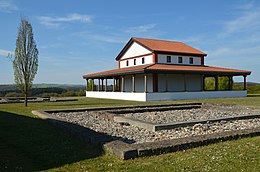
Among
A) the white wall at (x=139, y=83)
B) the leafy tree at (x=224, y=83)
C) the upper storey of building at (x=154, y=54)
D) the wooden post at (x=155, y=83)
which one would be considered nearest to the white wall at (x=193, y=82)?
the upper storey of building at (x=154, y=54)

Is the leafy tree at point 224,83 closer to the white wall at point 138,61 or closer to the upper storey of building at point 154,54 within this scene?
the upper storey of building at point 154,54

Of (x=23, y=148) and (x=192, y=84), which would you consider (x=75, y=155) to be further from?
(x=192, y=84)

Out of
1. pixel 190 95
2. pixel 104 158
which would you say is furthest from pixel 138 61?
pixel 104 158

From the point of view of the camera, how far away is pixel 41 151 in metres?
5.15

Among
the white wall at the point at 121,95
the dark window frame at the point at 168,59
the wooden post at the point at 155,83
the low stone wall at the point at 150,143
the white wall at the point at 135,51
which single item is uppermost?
the white wall at the point at 135,51

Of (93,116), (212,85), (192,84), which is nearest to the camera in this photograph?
(93,116)

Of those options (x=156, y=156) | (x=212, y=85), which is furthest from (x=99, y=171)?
(x=212, y=85)

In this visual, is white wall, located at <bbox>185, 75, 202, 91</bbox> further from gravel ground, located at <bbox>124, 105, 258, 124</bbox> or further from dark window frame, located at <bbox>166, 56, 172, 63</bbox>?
gravel ground, located at <bbox>124, 105, 258, 124</bbox>

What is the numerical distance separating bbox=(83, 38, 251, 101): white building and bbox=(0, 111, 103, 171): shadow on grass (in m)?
15.8

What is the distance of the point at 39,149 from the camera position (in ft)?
17.4

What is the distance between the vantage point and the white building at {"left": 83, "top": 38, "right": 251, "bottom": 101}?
24016mm

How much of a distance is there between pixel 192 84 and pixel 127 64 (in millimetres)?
8654

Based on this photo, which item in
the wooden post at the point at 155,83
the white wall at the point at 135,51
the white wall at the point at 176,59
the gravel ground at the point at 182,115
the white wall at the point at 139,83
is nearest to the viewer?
the gravel ground at the point at 182,115

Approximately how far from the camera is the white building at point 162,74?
24.0 metres
